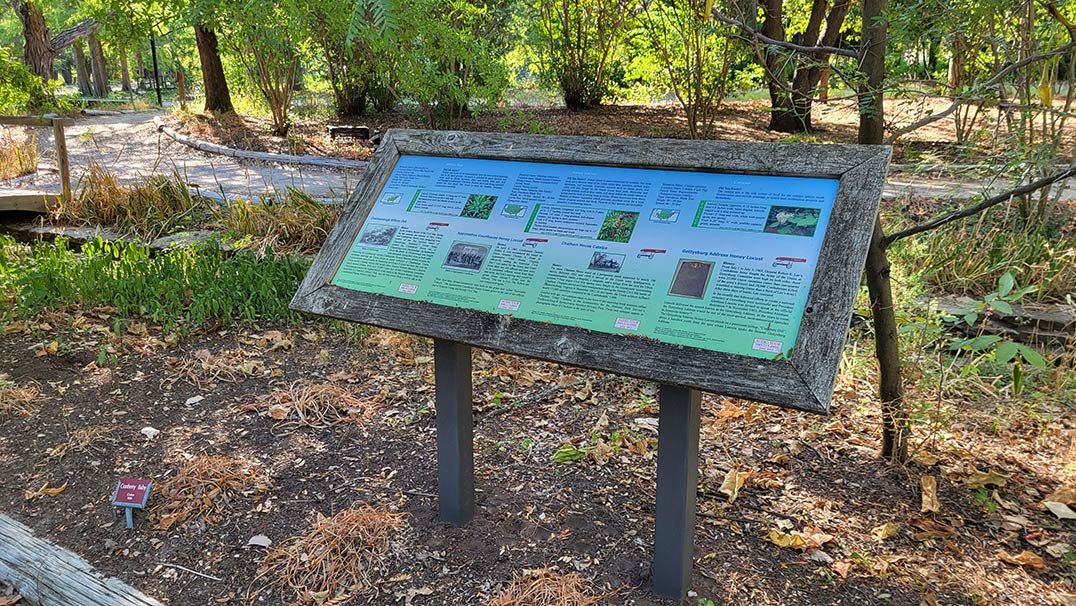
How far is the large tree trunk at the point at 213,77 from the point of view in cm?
1467

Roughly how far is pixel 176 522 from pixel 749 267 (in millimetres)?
2339

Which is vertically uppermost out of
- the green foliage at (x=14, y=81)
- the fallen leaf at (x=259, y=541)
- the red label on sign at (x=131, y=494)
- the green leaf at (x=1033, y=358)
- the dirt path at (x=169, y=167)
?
the green foliage at (x=14, y=81)

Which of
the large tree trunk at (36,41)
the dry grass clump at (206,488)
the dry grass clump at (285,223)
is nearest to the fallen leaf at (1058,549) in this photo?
the dry grass clump at (206,488)

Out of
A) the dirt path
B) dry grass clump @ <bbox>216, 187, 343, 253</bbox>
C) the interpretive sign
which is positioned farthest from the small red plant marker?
the dirt path

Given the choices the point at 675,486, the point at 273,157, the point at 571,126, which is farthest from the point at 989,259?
the point at 273,157

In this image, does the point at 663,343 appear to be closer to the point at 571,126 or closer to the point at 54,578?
the point at 54,578

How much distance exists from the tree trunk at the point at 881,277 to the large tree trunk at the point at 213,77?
14469 millimetres

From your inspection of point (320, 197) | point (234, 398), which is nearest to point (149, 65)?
point (320, 197)

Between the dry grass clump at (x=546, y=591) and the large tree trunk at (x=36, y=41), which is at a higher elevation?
the large tree trunk at (x=36, y=41)

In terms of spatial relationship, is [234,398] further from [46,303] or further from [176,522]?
[46,303]

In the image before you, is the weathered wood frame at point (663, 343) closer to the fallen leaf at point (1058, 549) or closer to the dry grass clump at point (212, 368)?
the fallen leaf at point (1058, 549)

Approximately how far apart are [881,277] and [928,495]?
0.86 m

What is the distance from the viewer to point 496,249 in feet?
7.54

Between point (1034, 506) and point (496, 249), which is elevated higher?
point (496, 249)
